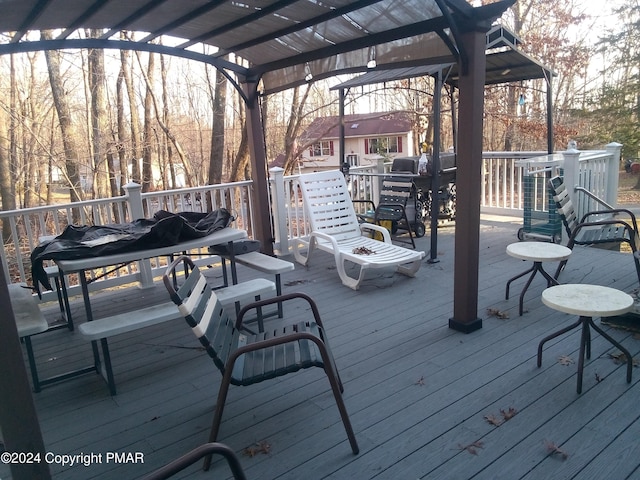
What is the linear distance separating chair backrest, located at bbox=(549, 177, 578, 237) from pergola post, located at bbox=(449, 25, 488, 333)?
1.61 meters

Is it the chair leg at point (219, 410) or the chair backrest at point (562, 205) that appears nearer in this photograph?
the chair leg at point (219, 410)

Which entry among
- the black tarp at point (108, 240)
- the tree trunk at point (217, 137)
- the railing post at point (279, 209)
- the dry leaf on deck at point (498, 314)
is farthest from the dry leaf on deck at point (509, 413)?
the tree trunk at point (217, 137)

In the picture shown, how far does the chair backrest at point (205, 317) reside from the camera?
2039 millimetres

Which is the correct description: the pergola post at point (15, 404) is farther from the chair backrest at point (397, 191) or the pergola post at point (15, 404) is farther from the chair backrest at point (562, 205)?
the chair backrest at point (397, 191)

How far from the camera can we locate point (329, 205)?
17.4 ft

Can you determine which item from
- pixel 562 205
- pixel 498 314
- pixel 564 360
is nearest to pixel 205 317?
pixel 564 360

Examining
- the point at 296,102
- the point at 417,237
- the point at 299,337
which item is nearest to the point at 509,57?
the point at 417,237

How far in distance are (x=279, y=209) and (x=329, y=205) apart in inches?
28.3

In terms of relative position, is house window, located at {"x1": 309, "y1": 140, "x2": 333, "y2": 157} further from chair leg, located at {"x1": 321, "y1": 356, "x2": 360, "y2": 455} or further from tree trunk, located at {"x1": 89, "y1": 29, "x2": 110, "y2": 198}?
chair leg, located at {"x1": 321, "y1": 356, "x2": 360, "y2": 455}

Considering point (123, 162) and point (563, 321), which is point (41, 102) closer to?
point (123, 162)

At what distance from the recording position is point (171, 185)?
1479 cm

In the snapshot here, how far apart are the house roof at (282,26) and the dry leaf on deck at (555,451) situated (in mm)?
2300

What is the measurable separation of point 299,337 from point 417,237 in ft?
15.5

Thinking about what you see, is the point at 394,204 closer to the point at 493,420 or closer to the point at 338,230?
the point at 338,230
